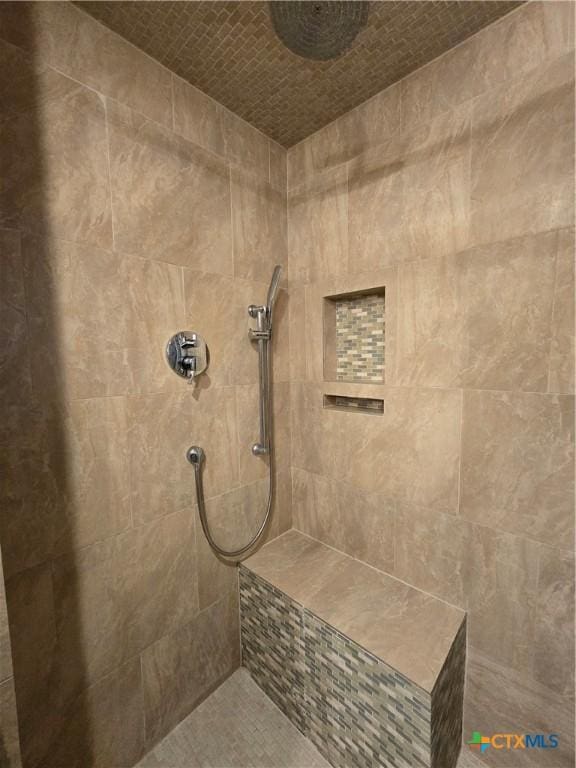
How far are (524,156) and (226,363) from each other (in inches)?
46.5

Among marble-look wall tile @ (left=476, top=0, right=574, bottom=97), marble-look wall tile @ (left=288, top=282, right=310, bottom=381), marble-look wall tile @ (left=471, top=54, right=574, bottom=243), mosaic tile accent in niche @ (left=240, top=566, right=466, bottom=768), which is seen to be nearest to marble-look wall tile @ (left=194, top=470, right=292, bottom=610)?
mosaic tile accent in niche @ (left=240, top=566, right=466, bottom=768)

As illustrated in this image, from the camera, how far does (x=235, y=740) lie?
1165 millimetres

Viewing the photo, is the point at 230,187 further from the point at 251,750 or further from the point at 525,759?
the point at 525,759

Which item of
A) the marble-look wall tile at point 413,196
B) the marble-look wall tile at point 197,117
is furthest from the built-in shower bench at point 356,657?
the marble-look wall tile at point 197,117

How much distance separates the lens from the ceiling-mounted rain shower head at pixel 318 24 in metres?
0.86

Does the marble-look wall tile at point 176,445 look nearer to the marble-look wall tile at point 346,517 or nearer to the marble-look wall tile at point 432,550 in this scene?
the marble-look wall tile at point 346,517

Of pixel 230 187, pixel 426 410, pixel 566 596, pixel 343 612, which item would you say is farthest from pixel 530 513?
pixel 230 187

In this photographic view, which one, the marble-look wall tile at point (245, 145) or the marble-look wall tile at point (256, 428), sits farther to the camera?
A: the marble-look wall tile at point (256, 428)

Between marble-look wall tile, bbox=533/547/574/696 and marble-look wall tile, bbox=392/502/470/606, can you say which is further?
marble-look wall tile, bbox=392/502/470/606

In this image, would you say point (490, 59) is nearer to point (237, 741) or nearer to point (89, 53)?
point (89, 53)

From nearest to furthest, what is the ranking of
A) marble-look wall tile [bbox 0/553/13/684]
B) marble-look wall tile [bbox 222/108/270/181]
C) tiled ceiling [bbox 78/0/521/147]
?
marble-look wall tile [bbox 0/553/13/684] → tiled ceiling [bbox 78/0/521/147] → marble-look wall tile [bbox 222/108/270/181]

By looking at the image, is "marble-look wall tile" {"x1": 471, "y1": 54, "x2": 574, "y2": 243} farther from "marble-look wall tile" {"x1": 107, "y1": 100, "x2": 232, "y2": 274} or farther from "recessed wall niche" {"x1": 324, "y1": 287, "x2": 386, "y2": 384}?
"marble-look wall tile" {"x1": 107, "y1": 100, "x2": 232, "y2": 274}

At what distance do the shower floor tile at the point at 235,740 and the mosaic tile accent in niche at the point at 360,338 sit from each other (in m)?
1.41

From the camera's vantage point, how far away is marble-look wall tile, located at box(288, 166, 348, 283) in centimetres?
136
